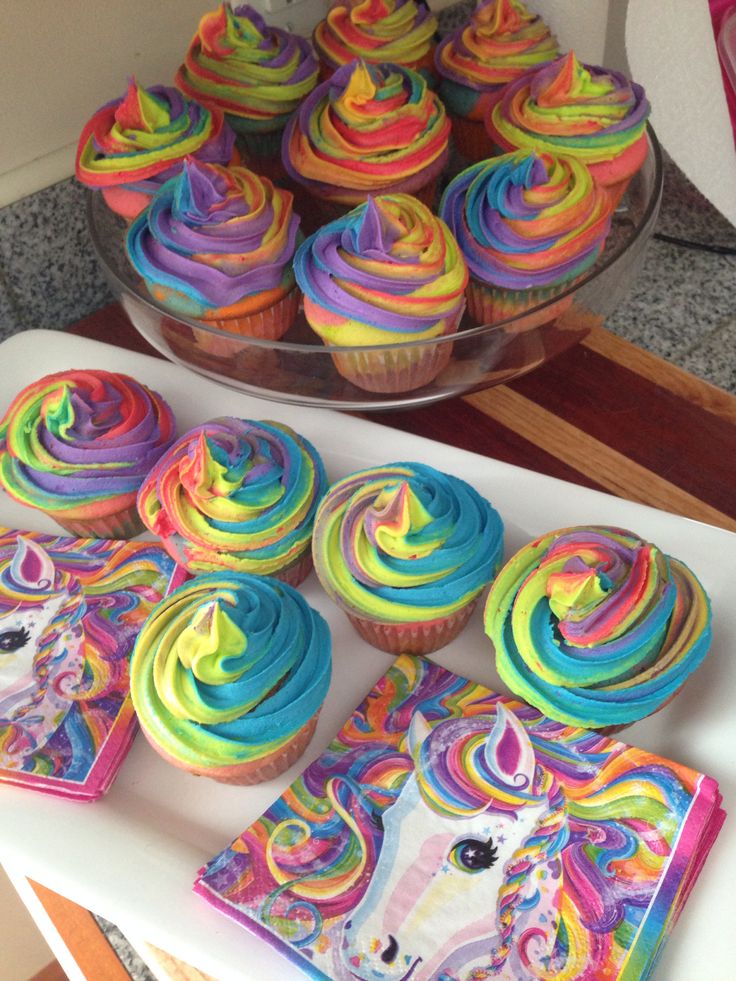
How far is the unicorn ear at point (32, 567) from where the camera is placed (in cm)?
81

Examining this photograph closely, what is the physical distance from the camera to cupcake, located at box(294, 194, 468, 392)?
2.63ft

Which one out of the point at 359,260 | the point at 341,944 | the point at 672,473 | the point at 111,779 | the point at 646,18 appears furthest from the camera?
the point at 646,18

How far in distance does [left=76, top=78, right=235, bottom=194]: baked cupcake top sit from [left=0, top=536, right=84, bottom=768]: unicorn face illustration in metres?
0.36

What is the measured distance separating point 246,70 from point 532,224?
1.22 ft

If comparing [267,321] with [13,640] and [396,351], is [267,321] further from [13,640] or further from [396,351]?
[13,640]

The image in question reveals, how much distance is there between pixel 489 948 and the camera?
0.60 m

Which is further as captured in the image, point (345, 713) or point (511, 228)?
point (511, 228)

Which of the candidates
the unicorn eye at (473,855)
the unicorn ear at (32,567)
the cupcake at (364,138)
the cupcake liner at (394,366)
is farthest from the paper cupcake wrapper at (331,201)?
the unicorn eye at (473,855)

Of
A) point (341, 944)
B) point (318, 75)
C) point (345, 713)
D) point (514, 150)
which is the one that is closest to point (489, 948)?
point (341, 944)

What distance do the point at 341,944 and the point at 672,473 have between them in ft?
1.72

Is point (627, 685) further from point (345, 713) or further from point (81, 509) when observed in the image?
point (81, 509)

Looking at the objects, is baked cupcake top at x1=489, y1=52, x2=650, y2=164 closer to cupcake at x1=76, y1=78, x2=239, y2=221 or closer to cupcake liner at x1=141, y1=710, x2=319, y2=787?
cupcake at x1=76, y1=78, x2=239, y2=221

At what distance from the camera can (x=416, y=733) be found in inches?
27.5

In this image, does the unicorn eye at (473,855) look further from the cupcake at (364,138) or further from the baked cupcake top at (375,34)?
the baked cupcake top at (375,34)
